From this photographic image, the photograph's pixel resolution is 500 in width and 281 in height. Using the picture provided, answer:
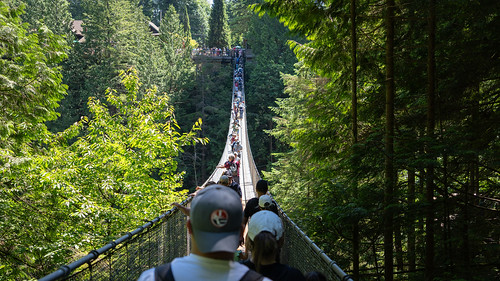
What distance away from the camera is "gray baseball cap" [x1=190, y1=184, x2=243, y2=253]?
3.37 ft

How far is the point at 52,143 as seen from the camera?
6.98 meters

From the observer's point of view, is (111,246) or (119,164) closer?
(111,246)

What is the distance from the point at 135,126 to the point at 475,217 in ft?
21.5

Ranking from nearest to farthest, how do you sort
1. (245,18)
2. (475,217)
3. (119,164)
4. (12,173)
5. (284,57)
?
(475,217) → (12,173) → (119,164) → (284,57) → (245,18)

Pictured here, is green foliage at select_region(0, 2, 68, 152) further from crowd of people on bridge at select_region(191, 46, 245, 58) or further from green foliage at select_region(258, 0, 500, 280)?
crowd of people on bridge at select_region(191, 46, 245, 58)

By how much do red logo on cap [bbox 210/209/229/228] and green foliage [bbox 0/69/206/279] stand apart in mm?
4672

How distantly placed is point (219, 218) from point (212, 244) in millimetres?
68

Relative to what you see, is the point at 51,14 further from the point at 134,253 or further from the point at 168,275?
the point at 168,275

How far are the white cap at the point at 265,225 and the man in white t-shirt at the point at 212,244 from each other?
3.34ft

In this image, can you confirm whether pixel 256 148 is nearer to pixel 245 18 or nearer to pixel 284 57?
pixel 284 57

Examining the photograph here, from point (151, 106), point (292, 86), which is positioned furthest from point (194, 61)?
point (151, 106)

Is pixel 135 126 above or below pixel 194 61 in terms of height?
below

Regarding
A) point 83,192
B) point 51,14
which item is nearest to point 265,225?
point 83,192

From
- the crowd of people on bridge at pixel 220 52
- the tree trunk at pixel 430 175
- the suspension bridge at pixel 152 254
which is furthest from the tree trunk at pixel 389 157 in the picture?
the crowd of people on bridge at pixel 220 52
